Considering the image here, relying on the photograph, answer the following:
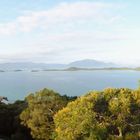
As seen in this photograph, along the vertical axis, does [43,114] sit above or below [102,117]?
below

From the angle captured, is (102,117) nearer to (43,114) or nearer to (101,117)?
(101,117)

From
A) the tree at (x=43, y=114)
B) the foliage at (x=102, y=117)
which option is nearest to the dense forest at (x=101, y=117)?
the foliage at (x=102, y=117)

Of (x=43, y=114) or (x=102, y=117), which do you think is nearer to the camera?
(x=102, y=117)

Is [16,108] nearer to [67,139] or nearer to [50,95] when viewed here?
[50,95]

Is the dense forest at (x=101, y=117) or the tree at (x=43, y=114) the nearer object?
the dense forest at (x=101, y=117)

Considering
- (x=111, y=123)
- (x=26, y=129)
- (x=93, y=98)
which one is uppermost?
(x=93, y=98)

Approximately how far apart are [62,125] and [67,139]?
2.66ft

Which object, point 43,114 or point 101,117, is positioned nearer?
point 101,117

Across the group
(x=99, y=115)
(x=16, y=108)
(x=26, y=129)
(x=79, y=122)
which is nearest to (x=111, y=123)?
(x=99, y=115)

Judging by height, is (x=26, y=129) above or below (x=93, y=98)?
below

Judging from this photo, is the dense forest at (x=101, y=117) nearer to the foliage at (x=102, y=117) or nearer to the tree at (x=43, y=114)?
the foliage at (x=102, y=117)

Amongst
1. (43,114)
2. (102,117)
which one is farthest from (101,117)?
(43,114)

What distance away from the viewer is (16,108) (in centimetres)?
3666

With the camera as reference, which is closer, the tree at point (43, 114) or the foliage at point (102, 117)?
the foliage at point (102, 117)
